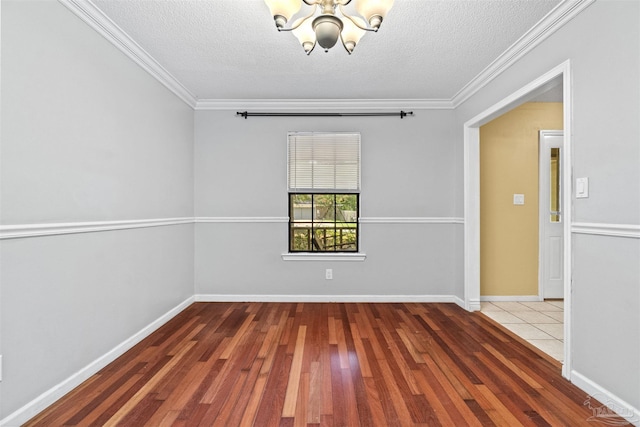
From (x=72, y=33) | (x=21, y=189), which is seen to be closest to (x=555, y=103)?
(x=72, y=33)

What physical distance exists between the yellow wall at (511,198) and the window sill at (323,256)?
5.19ft

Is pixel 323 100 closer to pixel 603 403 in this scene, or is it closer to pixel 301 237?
pixel 301 237

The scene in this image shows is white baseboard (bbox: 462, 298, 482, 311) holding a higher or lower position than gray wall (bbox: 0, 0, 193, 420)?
lower

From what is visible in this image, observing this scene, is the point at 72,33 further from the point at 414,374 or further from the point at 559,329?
the point at 559,329

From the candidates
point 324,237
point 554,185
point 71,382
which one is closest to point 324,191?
point 324,237

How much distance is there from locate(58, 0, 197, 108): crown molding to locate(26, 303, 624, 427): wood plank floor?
242cm

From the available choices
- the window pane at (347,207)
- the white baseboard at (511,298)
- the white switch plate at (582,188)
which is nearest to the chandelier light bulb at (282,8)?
the white switch plate at (582,188)

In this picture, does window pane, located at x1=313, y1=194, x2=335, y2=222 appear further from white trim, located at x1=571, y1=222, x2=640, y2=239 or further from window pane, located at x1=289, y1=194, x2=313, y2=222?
white trim, located at x1=571, y1=222, x2=640, y2=239

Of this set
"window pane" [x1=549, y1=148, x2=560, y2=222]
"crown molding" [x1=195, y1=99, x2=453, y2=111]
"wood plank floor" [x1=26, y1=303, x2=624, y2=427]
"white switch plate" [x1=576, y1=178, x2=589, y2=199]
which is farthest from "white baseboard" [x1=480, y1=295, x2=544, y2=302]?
"crown molding" [x1=195, y1=99, x2=453, y2=111]

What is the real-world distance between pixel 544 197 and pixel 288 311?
136 inches

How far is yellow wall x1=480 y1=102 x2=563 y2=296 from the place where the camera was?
3.70m

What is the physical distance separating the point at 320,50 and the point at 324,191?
166 cm

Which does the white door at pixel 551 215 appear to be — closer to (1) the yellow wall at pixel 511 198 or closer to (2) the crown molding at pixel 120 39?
(1) the yellow wall at pixel 511 198

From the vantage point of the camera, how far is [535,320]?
309 cm
